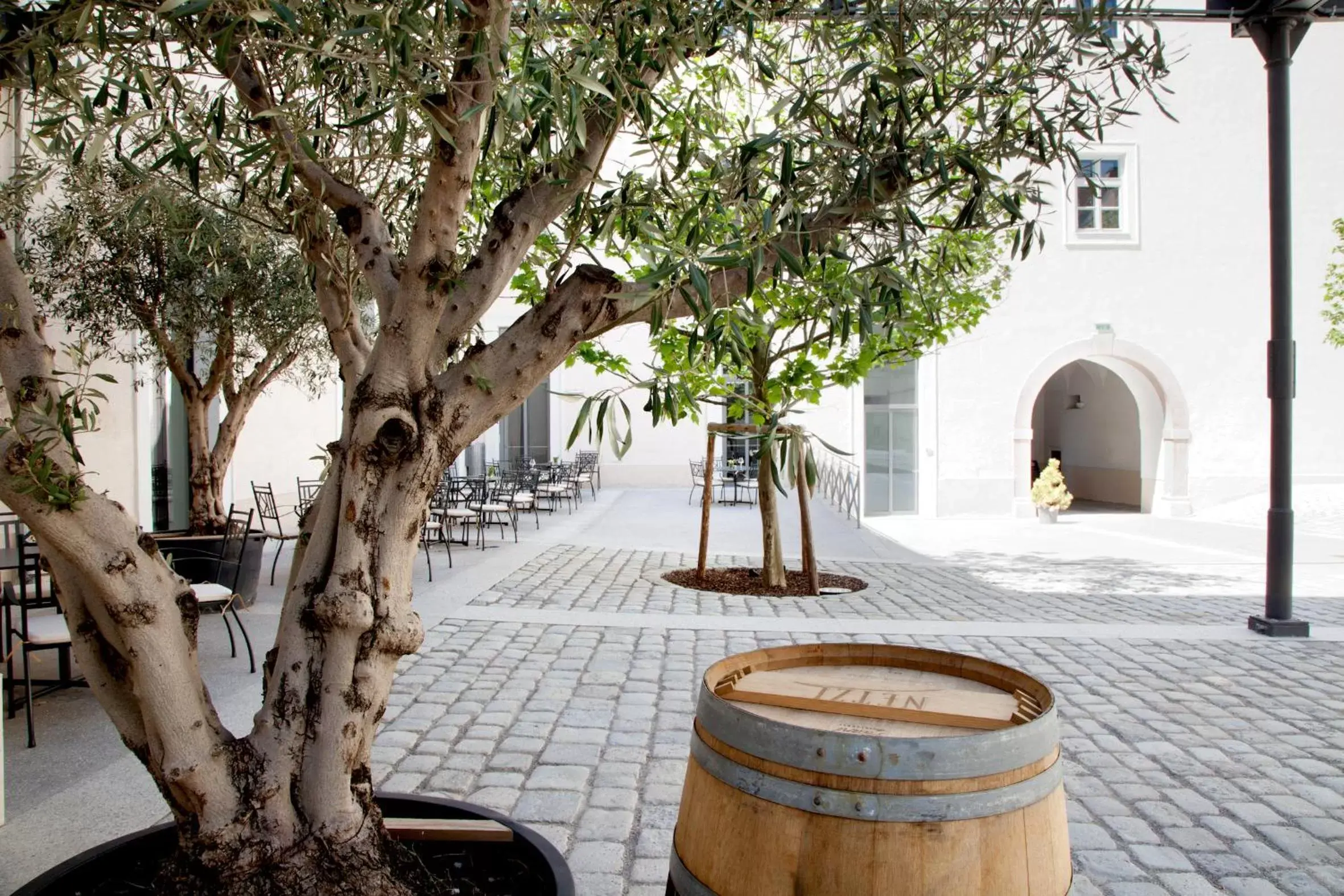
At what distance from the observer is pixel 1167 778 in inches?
155

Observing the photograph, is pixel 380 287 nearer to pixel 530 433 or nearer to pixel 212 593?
pixel 212 593

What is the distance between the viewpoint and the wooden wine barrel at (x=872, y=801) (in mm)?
1608

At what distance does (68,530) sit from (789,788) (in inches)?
60.2

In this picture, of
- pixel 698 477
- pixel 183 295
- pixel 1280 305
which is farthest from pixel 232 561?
pixel 698 477

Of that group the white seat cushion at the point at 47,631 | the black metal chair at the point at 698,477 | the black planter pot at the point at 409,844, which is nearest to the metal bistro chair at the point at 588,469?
the black metal chair at the point at 698,477

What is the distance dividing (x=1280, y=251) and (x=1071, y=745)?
4.31 metres

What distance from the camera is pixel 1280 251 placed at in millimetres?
6551

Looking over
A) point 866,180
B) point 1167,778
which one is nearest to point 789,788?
point 866,180

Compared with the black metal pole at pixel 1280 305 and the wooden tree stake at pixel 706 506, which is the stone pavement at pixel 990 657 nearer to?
the wooden tree stake at pixel 706 506

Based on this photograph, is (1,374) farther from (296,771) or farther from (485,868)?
(485,868)

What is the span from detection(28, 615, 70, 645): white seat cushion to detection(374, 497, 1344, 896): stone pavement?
5.00ft

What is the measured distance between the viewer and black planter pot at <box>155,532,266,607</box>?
696 centimetres

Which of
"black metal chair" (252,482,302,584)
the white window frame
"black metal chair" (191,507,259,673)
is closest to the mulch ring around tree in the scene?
"black metal chair" (191,507,259,673)

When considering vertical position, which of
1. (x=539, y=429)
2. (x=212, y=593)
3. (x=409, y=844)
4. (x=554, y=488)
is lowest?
(x=409, y=844)
